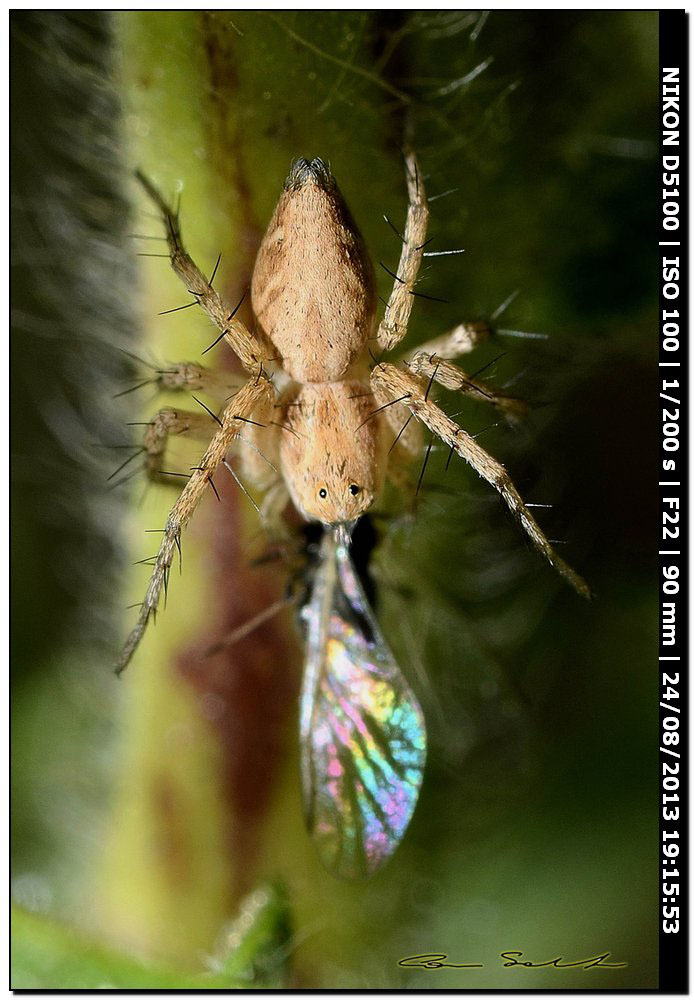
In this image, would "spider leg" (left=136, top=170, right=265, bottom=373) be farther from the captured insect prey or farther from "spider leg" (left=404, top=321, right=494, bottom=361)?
"spider leg" (left=404, top=321, right=494, bottom=361)

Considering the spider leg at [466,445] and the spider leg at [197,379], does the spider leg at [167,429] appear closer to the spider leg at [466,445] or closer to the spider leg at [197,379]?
the spider leg at [197,379]

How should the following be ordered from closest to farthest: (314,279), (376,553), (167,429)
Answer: (314,279)
(167,429)
(376,553)

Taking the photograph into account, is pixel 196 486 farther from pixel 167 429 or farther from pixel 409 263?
pixel 409 263

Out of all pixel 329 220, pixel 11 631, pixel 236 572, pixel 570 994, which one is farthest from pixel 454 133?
pixel 570 994
